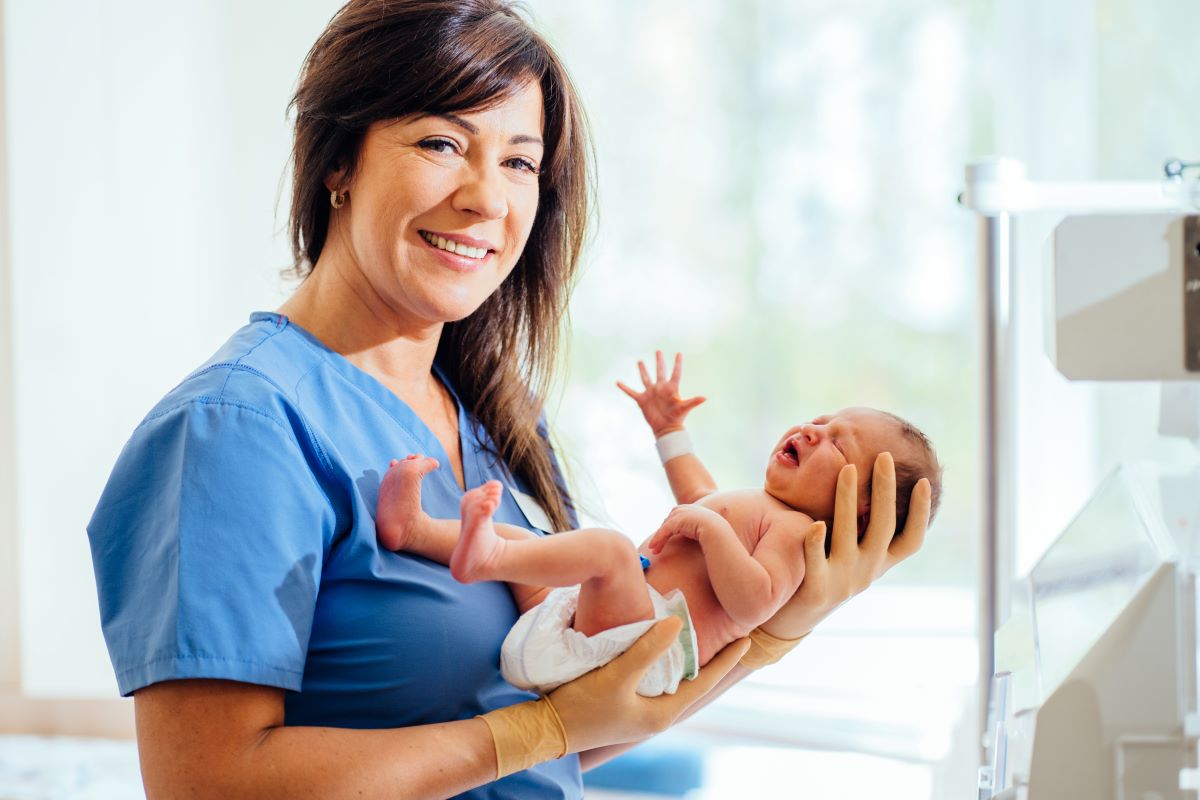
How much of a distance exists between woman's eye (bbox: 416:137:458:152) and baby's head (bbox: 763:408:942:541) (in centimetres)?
53

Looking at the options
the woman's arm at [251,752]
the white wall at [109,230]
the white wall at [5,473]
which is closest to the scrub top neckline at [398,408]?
the woman's arm at [251,752]

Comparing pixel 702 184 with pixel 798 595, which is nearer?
pixel 798 595

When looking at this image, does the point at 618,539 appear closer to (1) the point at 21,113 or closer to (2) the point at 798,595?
(2) the point at 798,595

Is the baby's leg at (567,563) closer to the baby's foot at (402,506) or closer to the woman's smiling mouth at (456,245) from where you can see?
the baby's foot at (402,506)

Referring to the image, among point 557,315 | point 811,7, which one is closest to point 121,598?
point 557,315

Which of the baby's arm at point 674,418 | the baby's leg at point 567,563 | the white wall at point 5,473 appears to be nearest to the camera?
the baby's leg at point 567,563

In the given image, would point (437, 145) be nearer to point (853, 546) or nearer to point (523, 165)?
point (523, 165)

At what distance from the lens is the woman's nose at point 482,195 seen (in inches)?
46.4

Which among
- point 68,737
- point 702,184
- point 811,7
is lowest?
point 68,737

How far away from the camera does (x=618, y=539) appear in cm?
111

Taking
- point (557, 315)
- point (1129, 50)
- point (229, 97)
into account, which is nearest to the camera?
point (557, 315)

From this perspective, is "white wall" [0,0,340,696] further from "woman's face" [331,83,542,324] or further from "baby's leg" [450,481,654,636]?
"baby's leg" [450,481,654,636]

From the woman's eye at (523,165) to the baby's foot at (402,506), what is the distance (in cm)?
37

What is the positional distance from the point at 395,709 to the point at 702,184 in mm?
1972
